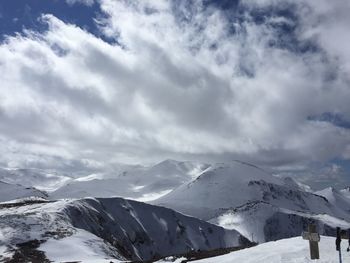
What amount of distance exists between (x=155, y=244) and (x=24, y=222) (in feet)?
246

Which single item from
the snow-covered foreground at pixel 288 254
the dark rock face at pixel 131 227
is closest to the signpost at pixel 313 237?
the snow-covered foreground at pixel 288 254

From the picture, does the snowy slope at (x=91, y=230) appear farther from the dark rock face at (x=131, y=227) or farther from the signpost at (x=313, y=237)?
the signpost at (x=313, y=237)

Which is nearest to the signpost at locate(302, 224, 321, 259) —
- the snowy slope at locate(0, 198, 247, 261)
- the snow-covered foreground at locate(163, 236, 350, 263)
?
the snow-covered foreground at locate(163, 236, 350, 263)

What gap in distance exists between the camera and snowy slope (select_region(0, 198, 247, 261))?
9012cm

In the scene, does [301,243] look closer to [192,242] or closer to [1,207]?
[1,207]

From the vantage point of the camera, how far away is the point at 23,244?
9100 centimetres

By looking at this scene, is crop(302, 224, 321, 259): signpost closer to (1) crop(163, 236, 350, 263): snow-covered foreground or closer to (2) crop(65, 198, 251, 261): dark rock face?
(1) crop(163, 236, 350, 263): snow-covered foreground

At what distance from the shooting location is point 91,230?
Answer: 13838 centimetres

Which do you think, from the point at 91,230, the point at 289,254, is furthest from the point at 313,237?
the point at 91,230

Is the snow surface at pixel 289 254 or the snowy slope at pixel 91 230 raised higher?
the snowy slope at pixel 91 230

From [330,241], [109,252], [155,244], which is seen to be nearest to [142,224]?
[155,244]

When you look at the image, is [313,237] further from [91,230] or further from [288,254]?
[91,230]

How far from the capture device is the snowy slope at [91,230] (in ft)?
296

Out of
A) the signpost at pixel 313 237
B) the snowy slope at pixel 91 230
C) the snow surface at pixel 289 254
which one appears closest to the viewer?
the signpost at pixel 313 237
